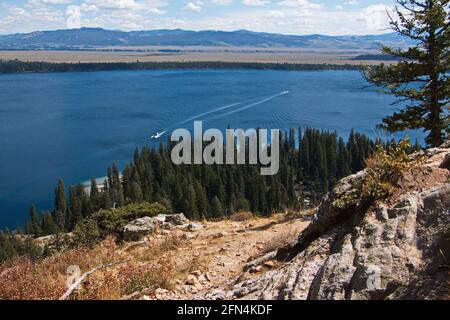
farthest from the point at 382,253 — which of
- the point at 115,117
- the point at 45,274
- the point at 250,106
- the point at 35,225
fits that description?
the point at 250,106

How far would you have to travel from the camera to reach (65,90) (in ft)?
439

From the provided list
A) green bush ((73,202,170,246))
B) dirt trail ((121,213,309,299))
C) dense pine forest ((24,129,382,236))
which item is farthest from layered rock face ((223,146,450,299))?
dense pine forest ((24,129,382,236))

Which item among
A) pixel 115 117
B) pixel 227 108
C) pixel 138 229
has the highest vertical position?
pixel 138 229

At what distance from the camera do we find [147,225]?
1027 cm

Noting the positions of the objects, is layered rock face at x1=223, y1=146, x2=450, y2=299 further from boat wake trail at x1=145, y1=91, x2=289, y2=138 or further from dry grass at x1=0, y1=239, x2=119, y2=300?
boat wake trail at x1=145, y1=91, x2=289, y2=138

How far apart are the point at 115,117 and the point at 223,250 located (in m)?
82.3

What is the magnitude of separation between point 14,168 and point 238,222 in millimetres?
53459

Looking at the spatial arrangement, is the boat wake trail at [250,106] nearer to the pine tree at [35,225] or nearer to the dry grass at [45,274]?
the pine tree at [35,225]

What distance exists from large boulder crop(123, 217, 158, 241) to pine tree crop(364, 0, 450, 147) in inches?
247

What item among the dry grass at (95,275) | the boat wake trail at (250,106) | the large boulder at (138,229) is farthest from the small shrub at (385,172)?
the boat wake trail at (250,106)

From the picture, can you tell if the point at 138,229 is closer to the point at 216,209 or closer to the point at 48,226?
the point at 48,226

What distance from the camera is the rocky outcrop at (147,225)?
9898mm

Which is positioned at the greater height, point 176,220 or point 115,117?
point 176,220

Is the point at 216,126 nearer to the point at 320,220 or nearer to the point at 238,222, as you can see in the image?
the point at 238,222
